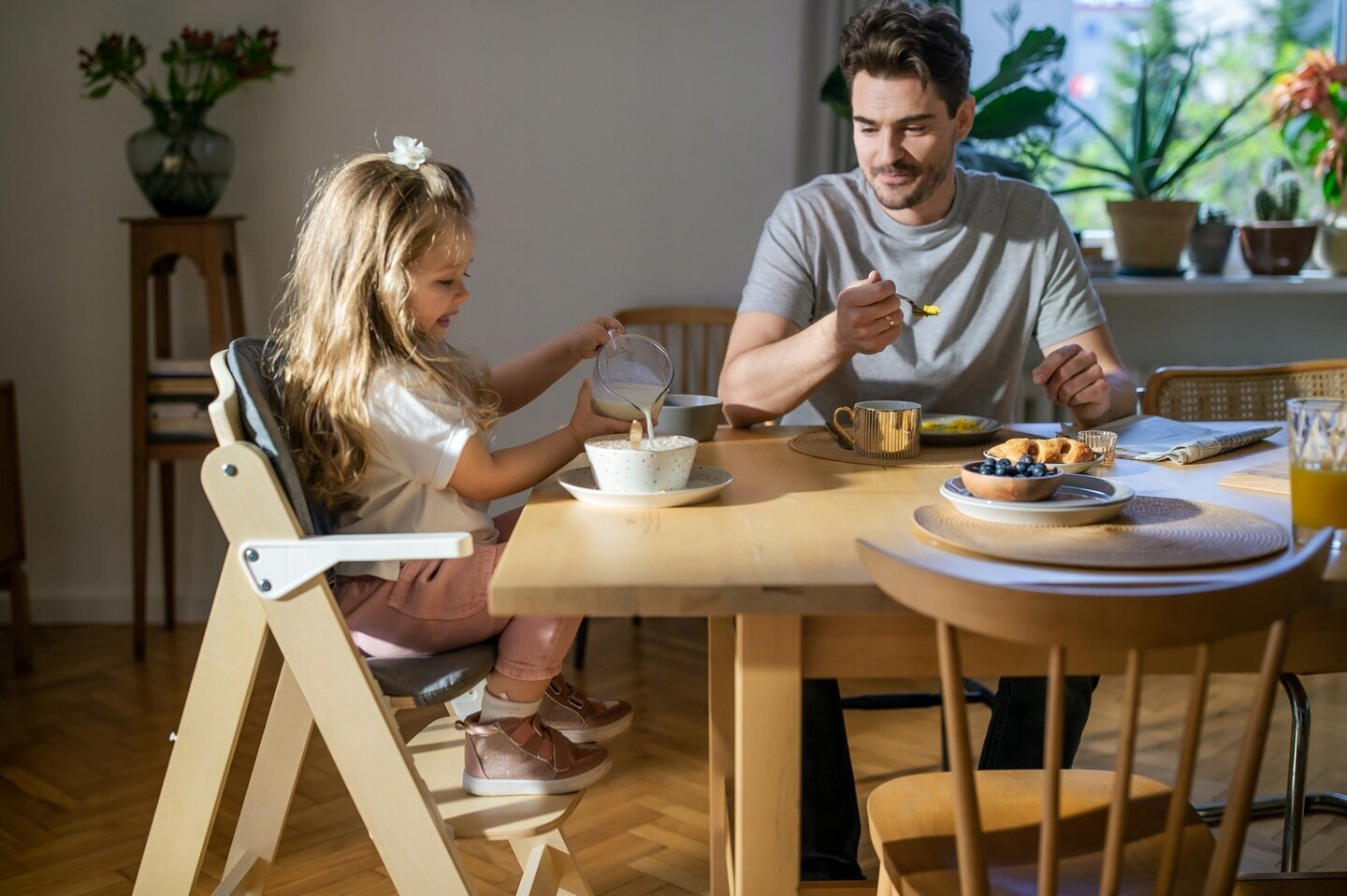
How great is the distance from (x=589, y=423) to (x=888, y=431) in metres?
0.38

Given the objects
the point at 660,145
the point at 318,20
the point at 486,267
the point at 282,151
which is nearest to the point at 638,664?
the point at 486,267

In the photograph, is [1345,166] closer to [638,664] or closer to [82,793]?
[638,664]

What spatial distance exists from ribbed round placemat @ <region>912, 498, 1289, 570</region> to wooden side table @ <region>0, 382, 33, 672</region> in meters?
2.45

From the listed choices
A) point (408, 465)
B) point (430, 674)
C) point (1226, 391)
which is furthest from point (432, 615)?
point (1226, 391)

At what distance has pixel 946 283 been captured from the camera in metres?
2.14

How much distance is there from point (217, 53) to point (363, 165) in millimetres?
1670

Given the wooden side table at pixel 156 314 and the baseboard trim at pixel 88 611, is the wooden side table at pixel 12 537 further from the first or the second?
the baseboard trim at pixel 88 611

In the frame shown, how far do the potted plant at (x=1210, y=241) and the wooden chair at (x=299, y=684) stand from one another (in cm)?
262

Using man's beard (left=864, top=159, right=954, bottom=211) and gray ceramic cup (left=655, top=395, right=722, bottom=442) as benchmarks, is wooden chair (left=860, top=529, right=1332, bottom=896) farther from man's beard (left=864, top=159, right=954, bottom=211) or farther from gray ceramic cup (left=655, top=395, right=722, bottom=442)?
man's beard (left=864, top=159, right=954, bottom=211)

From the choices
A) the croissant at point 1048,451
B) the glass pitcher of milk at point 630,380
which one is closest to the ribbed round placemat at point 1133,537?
the croissant at point 1048,451

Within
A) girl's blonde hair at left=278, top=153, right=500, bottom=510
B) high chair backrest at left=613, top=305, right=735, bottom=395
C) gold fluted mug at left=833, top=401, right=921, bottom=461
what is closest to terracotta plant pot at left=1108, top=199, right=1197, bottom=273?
high chair backrest at left=613, top=305, right=735, bottom=395

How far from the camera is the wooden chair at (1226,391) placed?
216 centimetres

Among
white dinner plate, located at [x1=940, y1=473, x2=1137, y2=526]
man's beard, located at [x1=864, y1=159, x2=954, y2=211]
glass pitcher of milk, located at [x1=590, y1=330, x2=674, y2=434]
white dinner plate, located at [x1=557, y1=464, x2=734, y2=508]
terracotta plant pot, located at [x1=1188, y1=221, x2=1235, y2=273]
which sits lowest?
white dinner plate, located at [x1=557, y1=464, x2=734, y2=508]

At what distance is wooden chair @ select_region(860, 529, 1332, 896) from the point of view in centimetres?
92
